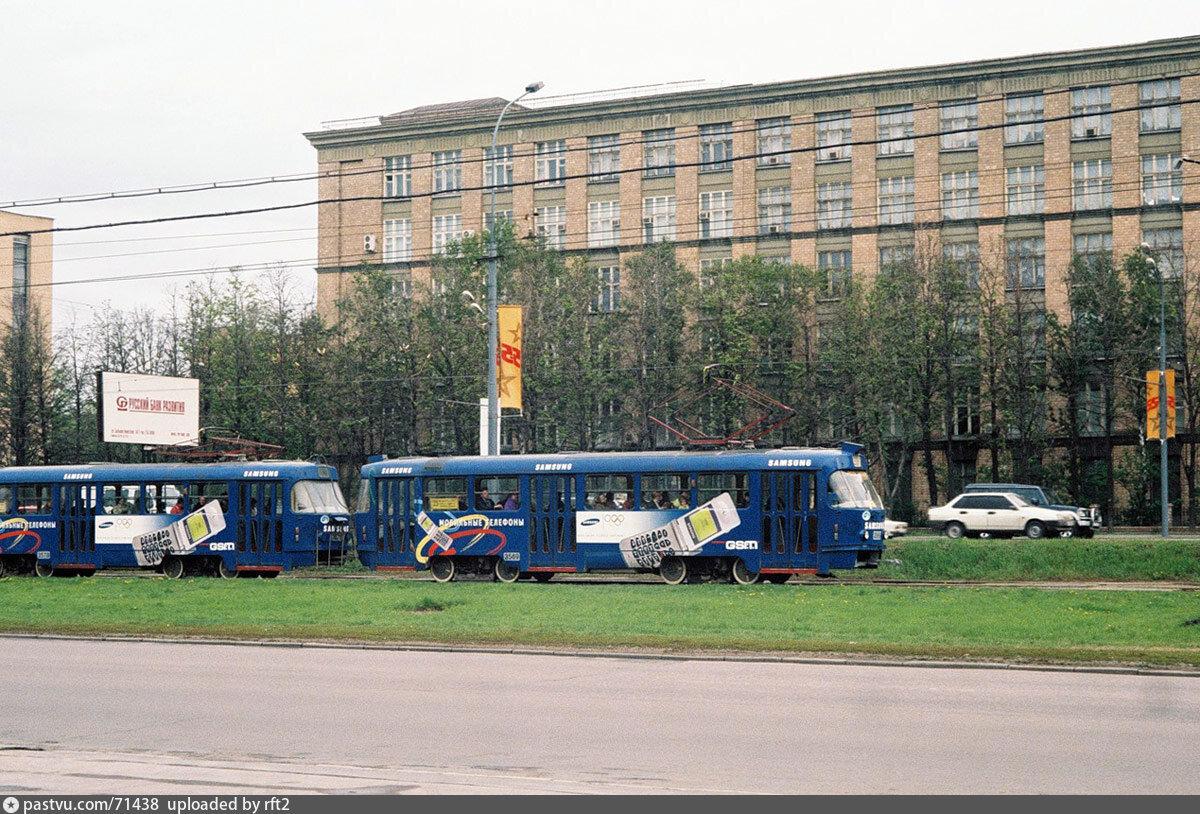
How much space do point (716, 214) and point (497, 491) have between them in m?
44.1

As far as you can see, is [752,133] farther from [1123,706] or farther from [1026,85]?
[1123,706]

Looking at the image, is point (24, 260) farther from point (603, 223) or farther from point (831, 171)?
point (831, 171)

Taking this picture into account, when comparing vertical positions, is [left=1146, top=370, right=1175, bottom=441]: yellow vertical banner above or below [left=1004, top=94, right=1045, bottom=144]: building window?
below

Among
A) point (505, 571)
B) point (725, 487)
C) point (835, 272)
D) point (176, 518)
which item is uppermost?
point (835, 272)

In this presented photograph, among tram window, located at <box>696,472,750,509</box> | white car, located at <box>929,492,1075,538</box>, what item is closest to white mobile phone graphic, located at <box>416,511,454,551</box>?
tram window, located at <box>696,472,750,509</box>

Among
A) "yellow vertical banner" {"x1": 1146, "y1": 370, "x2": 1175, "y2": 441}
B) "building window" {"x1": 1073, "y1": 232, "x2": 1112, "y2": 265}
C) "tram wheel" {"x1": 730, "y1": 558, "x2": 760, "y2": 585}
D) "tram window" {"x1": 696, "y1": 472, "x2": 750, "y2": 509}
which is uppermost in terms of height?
"building window" {"x1": 1073, "y1": 232, "x2": 1112, "y2": 265}

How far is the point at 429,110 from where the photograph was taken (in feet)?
285

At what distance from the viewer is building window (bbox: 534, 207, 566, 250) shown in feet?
259

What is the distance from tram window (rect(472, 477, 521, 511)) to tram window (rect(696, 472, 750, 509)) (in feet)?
15.1

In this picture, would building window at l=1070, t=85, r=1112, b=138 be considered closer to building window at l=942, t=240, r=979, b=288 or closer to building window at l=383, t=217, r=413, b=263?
building window at l=942, t=240, r=979, b=288

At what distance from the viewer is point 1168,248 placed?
2547 inches

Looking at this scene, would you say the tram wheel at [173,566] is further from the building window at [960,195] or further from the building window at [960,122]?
the building window at [960,122]

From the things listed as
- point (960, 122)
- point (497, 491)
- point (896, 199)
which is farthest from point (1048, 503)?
point (960, 122)
